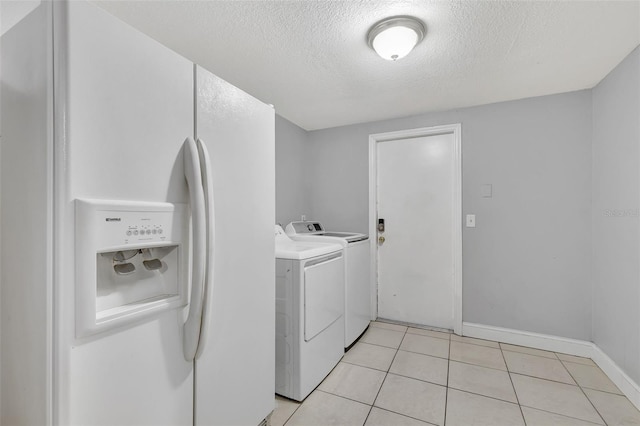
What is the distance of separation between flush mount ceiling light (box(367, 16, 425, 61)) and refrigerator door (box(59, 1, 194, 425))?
3.51 ft

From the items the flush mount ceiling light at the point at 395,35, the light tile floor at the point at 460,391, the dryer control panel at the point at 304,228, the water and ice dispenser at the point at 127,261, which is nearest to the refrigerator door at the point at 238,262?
the water and ice dispenser at the point at 127,261

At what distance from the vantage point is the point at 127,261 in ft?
3.01

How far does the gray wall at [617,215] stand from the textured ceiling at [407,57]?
0.22 metres

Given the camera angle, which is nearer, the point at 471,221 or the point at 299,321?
the point at 299,321

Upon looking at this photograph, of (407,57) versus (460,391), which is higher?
(407,57)

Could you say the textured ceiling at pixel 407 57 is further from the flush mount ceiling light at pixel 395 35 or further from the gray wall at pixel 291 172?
the gray wall at pixel 291 172

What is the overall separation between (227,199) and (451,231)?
2418 millimetres

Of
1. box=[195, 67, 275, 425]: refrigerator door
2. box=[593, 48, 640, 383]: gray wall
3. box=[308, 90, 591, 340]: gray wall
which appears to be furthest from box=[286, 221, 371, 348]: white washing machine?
box=[593, 48, 640, 383]: gray wall

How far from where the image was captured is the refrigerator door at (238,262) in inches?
44.3

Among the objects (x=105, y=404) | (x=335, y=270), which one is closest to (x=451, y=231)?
(x=335, y=270)

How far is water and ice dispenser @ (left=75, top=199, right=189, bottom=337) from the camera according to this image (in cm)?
74

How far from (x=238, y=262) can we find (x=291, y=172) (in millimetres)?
2078

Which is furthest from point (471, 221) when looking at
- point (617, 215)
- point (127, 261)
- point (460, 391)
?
point (127, 261)

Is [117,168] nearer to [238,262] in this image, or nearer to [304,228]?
[238,262]
